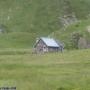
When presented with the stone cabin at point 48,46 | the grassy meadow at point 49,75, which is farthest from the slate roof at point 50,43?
the grassy meadow at point 49,75

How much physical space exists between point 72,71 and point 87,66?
801 cm

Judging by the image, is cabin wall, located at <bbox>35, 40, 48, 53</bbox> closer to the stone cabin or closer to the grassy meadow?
the stone cabin

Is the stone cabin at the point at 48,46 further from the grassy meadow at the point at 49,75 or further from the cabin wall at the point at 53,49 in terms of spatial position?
the grassy meadow at the point at 49,75

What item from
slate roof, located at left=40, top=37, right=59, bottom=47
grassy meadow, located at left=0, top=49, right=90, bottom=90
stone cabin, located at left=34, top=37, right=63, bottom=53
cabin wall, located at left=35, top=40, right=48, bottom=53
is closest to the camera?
grassy meadow, located at left=0, top=49, right=90, bottom=90

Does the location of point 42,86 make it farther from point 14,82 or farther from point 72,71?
point 72,71

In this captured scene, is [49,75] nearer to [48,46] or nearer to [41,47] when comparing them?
[48,46]

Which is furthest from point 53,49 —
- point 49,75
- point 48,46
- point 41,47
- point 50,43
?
point 49,75

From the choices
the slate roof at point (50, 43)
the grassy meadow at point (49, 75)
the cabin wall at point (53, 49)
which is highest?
Result: the slate roof at point (50, 43)

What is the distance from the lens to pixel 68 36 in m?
184

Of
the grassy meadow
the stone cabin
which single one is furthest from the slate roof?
the grassy meadow

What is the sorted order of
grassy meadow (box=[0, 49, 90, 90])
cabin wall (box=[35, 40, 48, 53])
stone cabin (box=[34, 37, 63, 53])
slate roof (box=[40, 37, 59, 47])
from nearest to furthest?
grassy meadow (box=[0, 49, 90, 90]) → stone cabin (box=[34, 37, 63, 53]) → slate roof (box=[40, 37, 59, 47]) → cabin wall (box=[35, 40, 48, 53])

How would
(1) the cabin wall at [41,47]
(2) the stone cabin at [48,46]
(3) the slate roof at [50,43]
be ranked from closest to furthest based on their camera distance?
1. (2) the stone cabin at [48,46]
2. (3) the slate roof at [50,43]
3. (1) the cabin wall at [41,47]

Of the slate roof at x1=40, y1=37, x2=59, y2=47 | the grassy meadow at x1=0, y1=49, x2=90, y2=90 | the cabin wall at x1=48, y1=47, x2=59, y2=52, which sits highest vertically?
the slate roof at x1=40, y1=37, x2=59, y2=47

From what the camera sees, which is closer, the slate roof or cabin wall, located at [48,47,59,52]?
cabin wall, located at [48,47,59,52]
